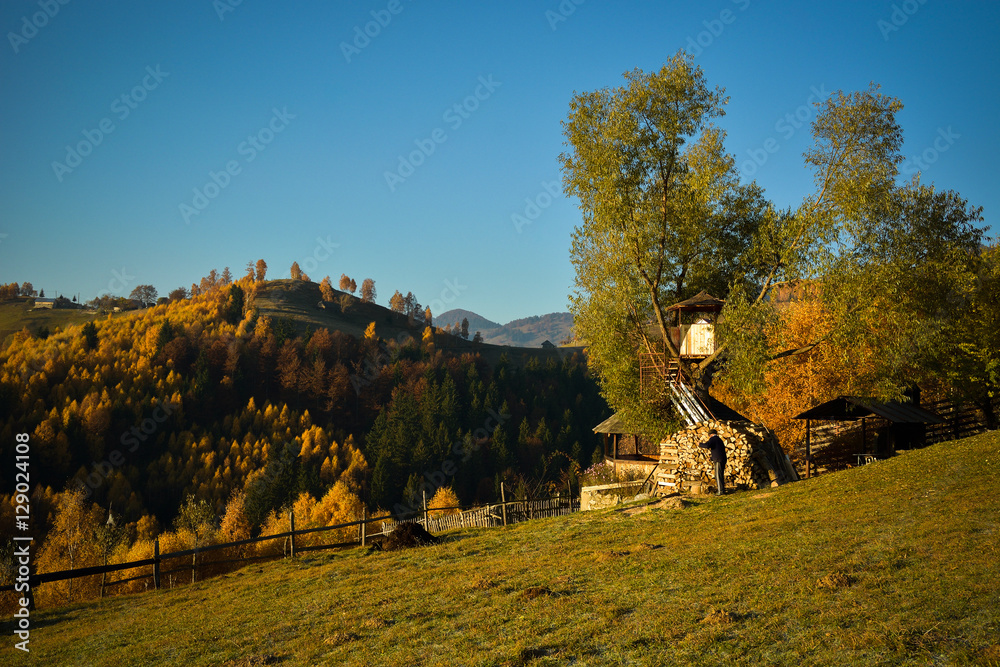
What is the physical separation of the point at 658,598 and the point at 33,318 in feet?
604

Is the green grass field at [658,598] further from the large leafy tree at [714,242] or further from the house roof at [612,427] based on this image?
the house roof at [612,427]

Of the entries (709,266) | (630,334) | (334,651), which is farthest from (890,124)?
(334,651)

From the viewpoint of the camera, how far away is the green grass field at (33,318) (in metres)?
140

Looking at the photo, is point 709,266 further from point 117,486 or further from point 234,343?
point 234,343

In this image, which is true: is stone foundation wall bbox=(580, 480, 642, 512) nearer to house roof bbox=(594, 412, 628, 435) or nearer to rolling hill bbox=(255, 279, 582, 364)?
house roof bbox=(594, 412, 628, 435)

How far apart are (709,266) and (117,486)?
3637 inches

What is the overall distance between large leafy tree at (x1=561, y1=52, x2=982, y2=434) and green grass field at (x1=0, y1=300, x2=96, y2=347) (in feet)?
507

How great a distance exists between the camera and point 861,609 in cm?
661

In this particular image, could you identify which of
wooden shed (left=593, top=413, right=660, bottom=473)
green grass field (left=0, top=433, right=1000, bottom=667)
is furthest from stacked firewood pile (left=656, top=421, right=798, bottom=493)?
wooden shed (left=593, top=413, right=660, bottom=473)

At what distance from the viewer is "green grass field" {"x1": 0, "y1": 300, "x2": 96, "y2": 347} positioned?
13962 cm

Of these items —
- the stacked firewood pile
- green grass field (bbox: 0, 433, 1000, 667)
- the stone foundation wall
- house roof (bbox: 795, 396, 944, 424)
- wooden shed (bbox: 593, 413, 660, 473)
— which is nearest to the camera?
green grass field (bbox: 0, 433, 1000, 667)

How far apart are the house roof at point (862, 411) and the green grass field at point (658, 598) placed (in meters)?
6.30

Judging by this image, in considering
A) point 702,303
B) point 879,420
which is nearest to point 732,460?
point 702,303

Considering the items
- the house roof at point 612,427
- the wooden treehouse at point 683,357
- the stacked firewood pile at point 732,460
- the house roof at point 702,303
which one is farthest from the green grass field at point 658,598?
the house roof at point 612,427
